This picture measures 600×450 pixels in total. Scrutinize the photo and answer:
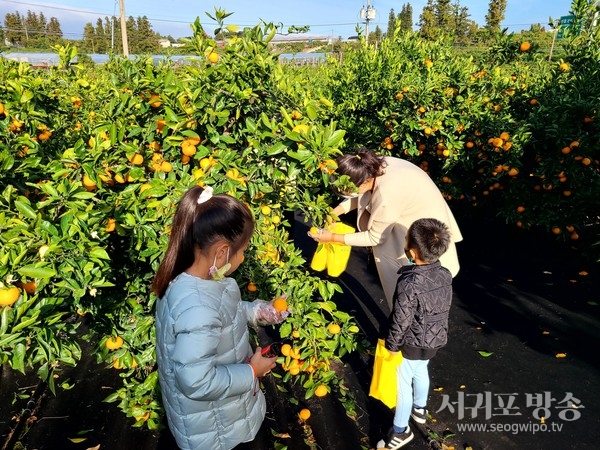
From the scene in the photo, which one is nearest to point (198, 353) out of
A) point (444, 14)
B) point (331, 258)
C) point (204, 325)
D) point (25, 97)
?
point (204, 325)

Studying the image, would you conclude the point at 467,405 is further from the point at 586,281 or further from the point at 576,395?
the point at 586,281

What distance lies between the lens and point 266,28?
6.89 feet

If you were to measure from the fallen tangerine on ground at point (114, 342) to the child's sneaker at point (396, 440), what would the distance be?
1507mm

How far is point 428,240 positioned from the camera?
211 cm

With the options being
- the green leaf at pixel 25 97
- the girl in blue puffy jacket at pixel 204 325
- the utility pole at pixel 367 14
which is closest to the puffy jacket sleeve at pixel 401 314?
the girl in blue puffy jacket at pixel 204 325

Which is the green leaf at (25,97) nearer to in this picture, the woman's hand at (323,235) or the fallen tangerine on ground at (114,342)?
the fallen tangerine on ground at (114,342)

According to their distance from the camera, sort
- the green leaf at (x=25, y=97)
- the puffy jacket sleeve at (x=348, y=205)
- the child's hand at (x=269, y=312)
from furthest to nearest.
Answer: the puffy jacket sleeve at (x=348, y=205), the green leaf at (x=25, y=97), the child's hand at (x=269, y=312)

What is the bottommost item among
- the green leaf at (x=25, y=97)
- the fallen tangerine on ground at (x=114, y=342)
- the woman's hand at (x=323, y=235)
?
the fallen tangerine on ground at (x=114, y=342)

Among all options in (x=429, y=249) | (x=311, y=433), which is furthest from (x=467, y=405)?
(x=429, y=249)

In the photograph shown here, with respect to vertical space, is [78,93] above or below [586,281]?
above

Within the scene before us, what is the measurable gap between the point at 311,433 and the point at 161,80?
216 cm

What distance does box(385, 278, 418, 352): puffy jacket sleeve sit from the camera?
7.06 feet

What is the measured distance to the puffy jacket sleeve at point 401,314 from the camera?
7.06 ft

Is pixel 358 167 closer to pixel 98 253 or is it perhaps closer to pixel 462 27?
pixel 98 253
